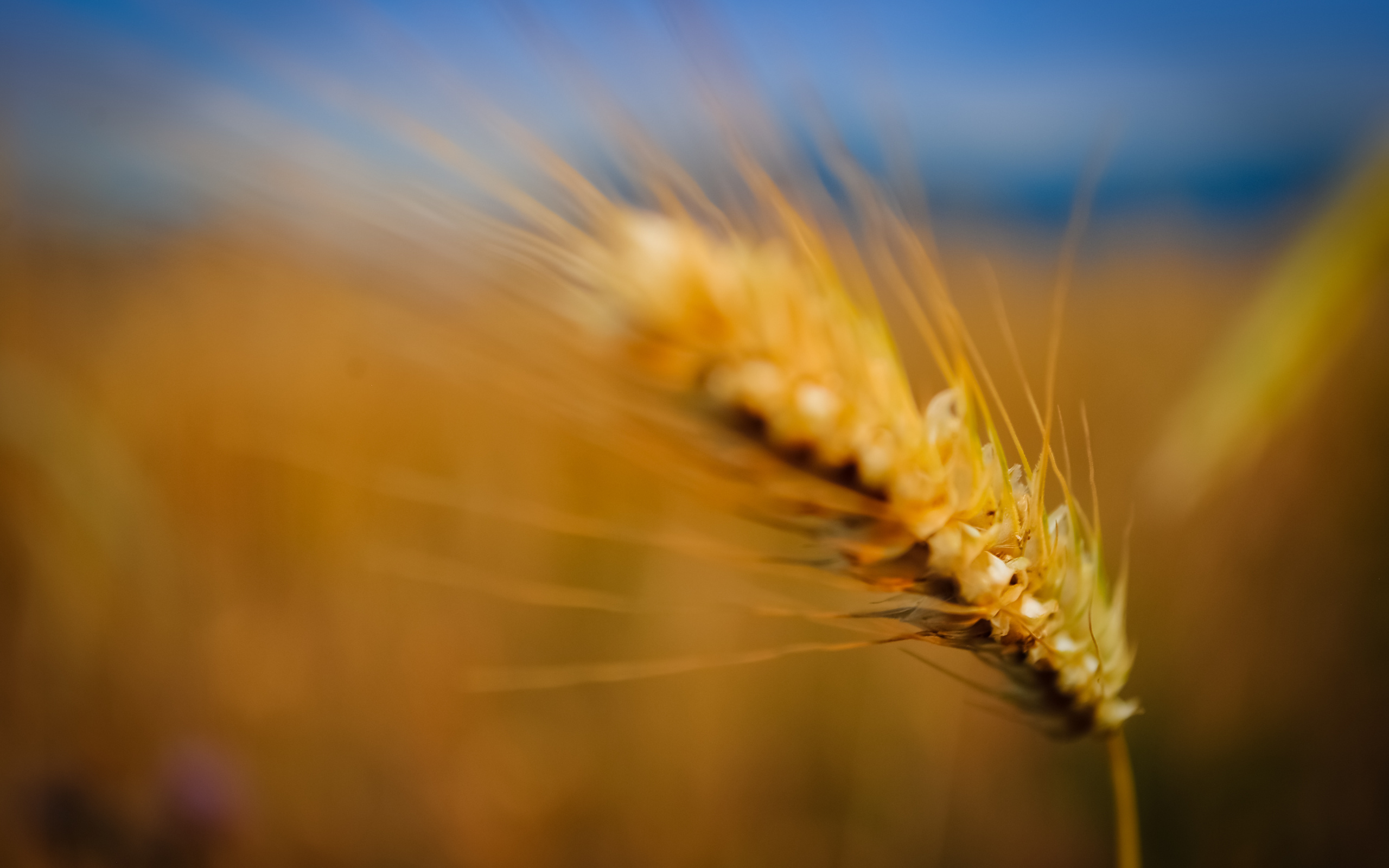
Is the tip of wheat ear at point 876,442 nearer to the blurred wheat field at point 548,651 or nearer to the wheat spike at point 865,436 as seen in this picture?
the wheat spike at point 865,436

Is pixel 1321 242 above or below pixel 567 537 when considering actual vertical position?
above

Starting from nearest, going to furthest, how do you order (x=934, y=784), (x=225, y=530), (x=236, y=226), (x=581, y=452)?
1. (x=236, y=226)
2. (x=934, y=784)
3. (x=225, y=530)
4. (x=581, y=452)

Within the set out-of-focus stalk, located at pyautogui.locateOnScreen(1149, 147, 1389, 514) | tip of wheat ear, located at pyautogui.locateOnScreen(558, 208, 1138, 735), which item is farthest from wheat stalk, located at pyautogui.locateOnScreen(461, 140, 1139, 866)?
out-of-focus stalk, located at pyautogui.locateOnScreen(1149, 147, 1389, 514)

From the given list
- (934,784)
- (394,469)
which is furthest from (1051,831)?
(394,469)

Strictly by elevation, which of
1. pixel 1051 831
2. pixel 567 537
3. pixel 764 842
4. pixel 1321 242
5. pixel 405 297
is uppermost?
pixel 1321 242

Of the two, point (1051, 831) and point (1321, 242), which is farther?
point (1051, 831)

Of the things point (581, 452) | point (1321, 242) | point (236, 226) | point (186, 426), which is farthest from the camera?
point (581, 452)

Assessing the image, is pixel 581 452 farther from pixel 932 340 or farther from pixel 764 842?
pixel 932 340
